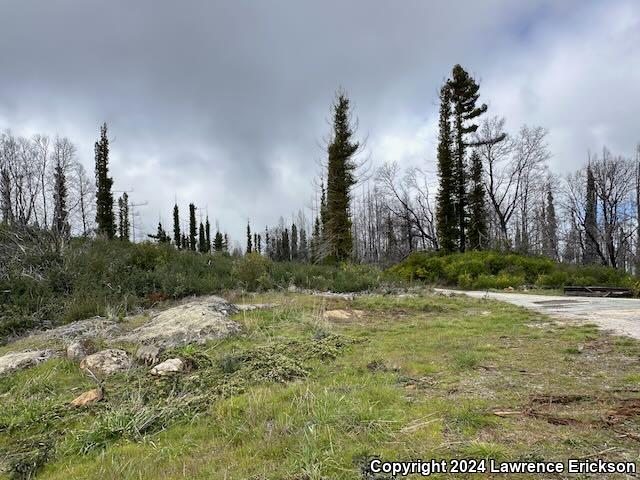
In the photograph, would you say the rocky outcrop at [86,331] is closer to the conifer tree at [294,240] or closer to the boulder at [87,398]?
the boulder at [87,398]

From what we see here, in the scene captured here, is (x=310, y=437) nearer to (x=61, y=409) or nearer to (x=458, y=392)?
(x=458, y=392)

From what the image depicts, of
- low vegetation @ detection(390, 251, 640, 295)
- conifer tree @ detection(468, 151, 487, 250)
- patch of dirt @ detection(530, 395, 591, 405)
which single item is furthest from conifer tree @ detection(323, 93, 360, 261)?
patch of dirt @ detection(530, 395, 591, 405)

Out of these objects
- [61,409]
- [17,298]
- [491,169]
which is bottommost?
[61,409]

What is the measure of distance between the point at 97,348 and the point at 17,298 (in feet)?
18.7

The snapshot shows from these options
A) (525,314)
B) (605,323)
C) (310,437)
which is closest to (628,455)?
(310,437)

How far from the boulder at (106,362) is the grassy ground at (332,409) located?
247 mm

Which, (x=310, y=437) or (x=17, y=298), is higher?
(x=17, y=298)

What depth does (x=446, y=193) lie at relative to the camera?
28219 millimetres

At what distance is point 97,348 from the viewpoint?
5.86m

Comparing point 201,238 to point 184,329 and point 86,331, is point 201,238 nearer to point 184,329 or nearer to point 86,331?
point 86,331

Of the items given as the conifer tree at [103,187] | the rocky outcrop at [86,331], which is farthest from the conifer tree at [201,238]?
the rocky outcrop at [86,331]

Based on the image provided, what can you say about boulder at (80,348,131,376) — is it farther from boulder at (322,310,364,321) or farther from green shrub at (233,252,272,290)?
green shrub at (233,252,272,290)

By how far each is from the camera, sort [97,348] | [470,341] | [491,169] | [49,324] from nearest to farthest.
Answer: [470,341]
[97,348]
[49,324]
[491,169]

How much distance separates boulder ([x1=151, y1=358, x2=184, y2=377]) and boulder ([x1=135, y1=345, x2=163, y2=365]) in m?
0.28
